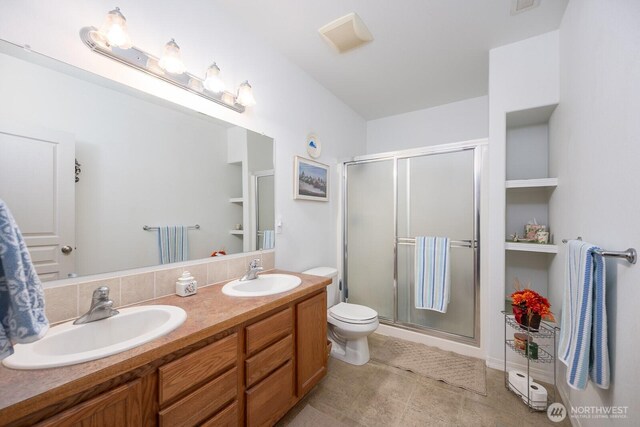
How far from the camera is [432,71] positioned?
240 centimetres

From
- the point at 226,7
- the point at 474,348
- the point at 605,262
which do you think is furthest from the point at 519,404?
the point at 226,7

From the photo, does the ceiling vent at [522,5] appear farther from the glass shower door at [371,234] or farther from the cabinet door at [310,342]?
the cabinet door at [310,342]

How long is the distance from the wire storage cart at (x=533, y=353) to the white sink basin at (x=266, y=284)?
5.14ft

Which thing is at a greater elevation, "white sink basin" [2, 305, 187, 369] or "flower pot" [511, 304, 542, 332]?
"white sink basin" [2, 305, 187, 369]

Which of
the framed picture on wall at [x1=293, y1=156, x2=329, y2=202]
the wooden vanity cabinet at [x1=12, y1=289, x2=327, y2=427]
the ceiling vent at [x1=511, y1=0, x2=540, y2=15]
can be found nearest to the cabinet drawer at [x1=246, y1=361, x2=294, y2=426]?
the wooden vanity cabinet at [x1=12, y1=289, x2=327, y2=427]

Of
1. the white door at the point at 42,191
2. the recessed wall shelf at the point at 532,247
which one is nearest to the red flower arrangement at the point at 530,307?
the recessed wall shelf at the point at 532,247

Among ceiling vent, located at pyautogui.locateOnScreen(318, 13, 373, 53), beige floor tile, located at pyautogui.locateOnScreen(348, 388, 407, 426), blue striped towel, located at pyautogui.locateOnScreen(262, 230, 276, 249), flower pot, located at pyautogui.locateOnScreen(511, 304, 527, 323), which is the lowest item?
beige floor tile, located at pyautogui.locateOnScreen(348, 388, 407, 426)

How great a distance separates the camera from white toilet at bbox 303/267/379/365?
2039mm

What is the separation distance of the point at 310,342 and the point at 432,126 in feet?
9.48

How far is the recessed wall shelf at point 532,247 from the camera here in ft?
6.18

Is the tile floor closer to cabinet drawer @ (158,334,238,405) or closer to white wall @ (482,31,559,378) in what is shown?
white wall @ (482,31,559,378)

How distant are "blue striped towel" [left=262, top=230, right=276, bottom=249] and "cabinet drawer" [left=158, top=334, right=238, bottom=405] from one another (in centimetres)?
92

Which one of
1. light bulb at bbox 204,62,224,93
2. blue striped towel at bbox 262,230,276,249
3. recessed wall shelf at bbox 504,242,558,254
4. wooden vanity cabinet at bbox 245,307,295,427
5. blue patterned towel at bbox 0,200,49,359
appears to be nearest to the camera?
blue patterned towel at bbox 0,200,49,359

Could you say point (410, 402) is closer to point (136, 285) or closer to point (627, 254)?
point (627, 254)
